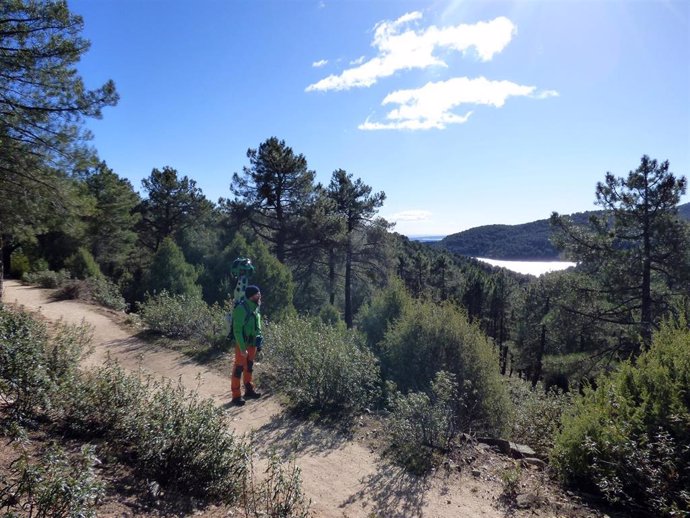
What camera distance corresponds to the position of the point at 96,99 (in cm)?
820

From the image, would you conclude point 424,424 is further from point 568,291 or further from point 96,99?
point 568,291

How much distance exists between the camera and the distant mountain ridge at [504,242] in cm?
9194

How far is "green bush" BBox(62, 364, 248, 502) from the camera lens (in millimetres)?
3256

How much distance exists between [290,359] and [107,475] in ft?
12.7

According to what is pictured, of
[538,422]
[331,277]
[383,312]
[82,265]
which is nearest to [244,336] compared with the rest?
[383,312]

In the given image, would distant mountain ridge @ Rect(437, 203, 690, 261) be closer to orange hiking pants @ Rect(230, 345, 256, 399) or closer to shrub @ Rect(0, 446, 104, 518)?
orange hiking pants @ Rect(230, 345, 256, 399)

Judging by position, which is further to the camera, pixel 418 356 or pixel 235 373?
pixel 418 356

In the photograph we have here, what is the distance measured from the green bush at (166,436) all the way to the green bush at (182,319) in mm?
5567

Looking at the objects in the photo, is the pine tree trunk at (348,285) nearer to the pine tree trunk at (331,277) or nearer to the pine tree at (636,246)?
the pine tree trunk at (331,277)

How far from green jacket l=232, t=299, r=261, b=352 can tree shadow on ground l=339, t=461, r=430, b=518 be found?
2685 millimetres

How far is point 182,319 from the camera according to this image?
999 centimetres

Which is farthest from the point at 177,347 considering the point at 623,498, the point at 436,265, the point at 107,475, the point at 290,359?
the point at 436,265

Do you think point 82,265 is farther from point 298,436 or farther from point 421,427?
point 421,427

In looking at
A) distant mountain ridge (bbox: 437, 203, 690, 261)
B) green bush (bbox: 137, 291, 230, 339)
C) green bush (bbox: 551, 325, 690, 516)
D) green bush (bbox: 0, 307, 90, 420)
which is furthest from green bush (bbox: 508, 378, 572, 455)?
distant mountain ridge (bbox: 437, 203, 690, 261)
